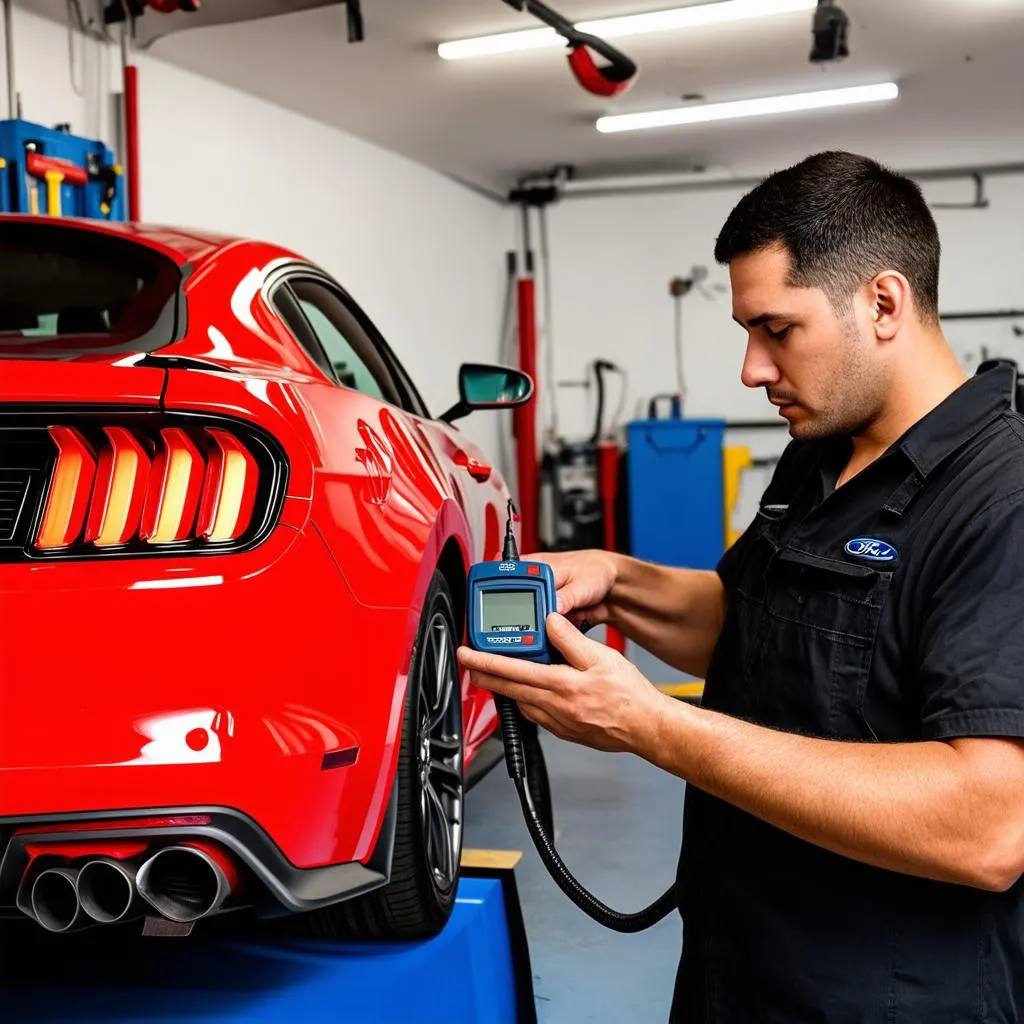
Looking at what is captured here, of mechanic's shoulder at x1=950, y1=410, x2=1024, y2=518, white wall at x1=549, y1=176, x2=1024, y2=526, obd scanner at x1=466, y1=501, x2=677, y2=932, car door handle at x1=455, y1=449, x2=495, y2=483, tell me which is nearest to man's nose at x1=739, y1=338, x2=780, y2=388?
mechanic's shoulder at x1=950, y1=410, x2=1024, y2=518

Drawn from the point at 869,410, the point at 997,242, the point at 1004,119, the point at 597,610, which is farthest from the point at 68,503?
the point at 997,242

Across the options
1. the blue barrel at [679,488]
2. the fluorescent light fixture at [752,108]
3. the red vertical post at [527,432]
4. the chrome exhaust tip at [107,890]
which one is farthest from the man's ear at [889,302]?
the red vertical post at [527,432]

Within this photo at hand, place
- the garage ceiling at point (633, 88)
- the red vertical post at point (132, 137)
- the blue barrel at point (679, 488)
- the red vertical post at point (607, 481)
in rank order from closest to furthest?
the red vertical post at point (132, 137) < the garage ceiling at point (633, 88) < the blue barrel at point (679, 488) < the red vertical post at point (607, 481)

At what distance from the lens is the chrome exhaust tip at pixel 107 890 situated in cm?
155

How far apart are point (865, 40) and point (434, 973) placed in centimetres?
604

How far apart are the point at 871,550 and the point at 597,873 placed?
2111 millimetres

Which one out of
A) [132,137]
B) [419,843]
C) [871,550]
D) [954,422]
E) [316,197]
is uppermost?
[316,197]

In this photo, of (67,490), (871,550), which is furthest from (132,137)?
(871,550)

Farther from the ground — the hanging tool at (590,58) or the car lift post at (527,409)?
the hanging tool at (590,58)

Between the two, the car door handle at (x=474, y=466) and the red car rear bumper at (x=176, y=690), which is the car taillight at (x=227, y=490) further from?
the car door handle at (x=474, y=466)

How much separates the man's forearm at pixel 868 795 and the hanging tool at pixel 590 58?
4961 millimetres

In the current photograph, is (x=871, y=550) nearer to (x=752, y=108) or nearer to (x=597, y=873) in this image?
(x=597, y=873)

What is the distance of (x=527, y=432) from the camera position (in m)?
10.6

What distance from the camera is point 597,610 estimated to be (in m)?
1.77
